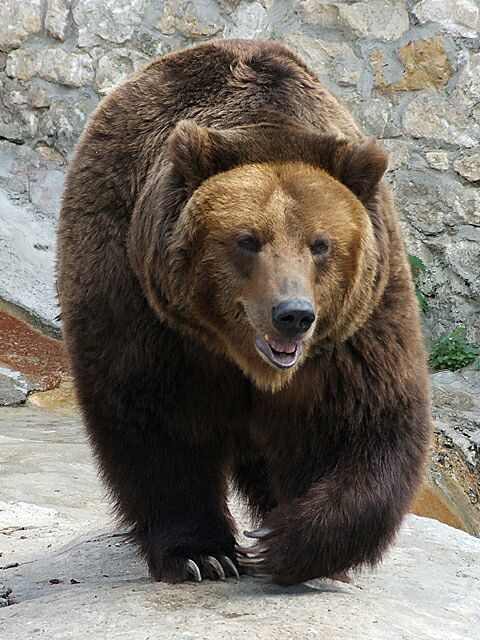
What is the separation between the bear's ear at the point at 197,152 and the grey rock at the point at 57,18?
19.8ft

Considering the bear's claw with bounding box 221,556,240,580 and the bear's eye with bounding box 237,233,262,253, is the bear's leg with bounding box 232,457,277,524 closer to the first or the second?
the bear's claw with bounding box 221,556,240,580

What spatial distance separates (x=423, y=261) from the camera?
8.71 m

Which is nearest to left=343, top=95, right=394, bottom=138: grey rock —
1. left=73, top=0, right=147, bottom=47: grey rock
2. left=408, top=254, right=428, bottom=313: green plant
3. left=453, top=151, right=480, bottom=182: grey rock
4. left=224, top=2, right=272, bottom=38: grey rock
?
left=453, top=151, right=480, bottom=182: grey rock

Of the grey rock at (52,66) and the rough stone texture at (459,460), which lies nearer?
the rough stone texture at (459,460)

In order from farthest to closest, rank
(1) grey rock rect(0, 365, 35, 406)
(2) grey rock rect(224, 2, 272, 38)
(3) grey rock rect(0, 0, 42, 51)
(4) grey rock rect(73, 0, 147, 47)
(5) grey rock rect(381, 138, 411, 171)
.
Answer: (3) grey rock rect(0, 0, 42, 51), (4) grey rock rect(73, 0, 147, 47), (2) grey rock rect(224, 2, 272, 38), (5) grey rock rect(381, 138, 411, 171), (1) grey rock rect(0, 365, 35, 406)

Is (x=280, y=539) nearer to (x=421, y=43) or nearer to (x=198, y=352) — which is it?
(x=198, y=352)

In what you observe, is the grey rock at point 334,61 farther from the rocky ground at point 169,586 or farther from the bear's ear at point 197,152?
the bear's ear at point 197,152

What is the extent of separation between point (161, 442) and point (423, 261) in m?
5.17

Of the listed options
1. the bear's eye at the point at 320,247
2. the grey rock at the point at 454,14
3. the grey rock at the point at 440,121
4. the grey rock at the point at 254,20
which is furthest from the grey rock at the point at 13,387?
the bear's eye at the point at 320,247

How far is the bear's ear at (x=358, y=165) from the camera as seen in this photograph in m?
3.57

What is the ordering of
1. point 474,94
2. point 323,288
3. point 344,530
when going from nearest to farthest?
point 323,288 < point 344,530 < point 474,94

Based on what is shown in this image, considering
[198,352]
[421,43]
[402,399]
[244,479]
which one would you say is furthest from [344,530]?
[421,43]

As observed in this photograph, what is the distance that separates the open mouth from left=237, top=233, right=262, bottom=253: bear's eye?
272 millimetres

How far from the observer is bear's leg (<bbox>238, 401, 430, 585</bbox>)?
3.70 m
